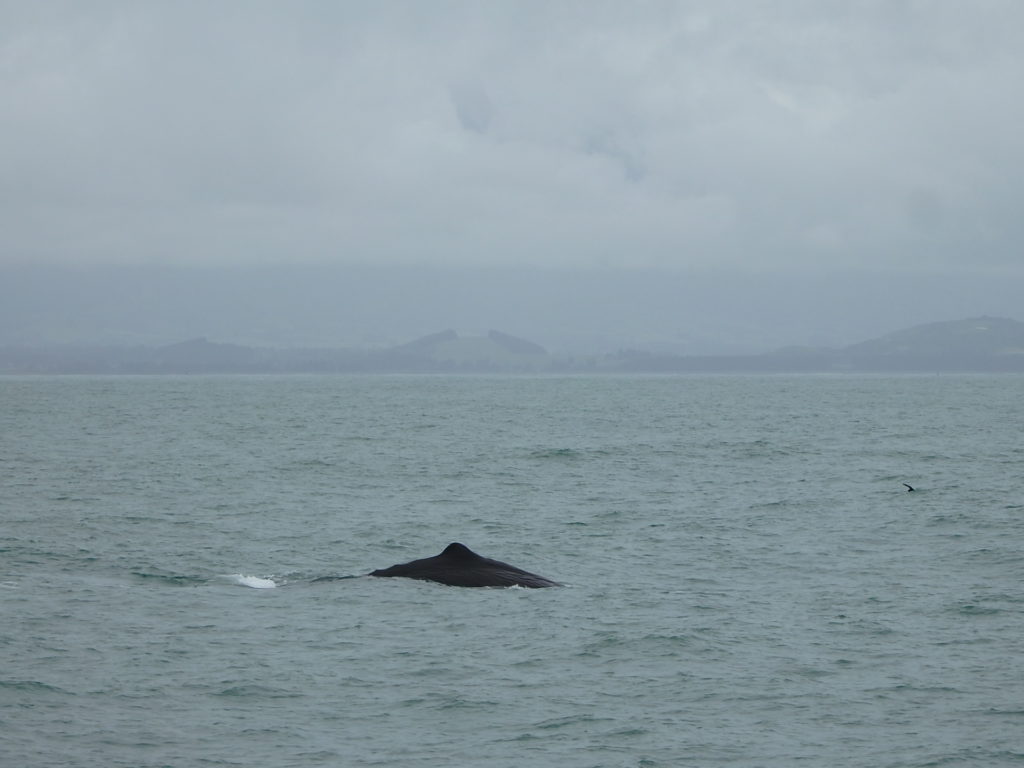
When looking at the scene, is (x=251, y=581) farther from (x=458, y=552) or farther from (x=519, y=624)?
(x=519, y=624)

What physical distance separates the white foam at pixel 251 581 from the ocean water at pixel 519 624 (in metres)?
0.09

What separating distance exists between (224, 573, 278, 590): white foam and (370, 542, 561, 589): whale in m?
1.91

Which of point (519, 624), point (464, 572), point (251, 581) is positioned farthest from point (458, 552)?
point (519, 624)

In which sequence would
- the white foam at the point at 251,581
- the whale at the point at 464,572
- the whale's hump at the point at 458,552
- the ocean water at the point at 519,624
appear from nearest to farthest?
the ocean water at the point at 519,624 < the whale at the point at 464,572 < the white foam at the point at 251,581 < the whale's hump at the point at 458,552

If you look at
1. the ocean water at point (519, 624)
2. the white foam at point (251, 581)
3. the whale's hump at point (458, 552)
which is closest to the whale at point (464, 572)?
the whale's hump at point (458, 552)

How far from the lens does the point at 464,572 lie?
2394 cm

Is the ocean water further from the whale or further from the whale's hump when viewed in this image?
the whale's hump

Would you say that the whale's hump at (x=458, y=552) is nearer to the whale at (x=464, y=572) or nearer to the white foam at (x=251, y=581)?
the whale at (x=464, y=572)

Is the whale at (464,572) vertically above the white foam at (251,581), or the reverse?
the whale at (464,572)

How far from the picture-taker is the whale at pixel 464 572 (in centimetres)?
2367

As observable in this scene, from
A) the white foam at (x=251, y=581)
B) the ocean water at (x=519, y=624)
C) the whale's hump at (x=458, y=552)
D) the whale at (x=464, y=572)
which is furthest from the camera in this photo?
the whale's hump at (x=458, y=552)

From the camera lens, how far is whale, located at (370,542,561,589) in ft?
77.7

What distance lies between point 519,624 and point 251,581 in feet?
20.0

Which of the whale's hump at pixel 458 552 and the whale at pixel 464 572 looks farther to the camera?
the whale's hump at pixel 458 552
